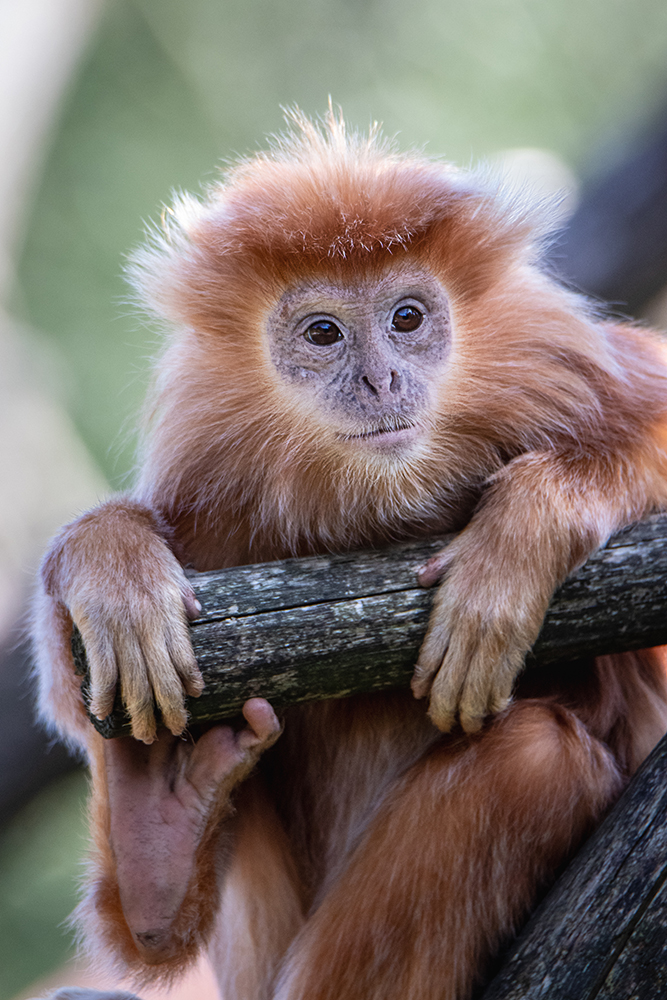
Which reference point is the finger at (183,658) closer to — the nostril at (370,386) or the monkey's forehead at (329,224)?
the nostril at (370,386)

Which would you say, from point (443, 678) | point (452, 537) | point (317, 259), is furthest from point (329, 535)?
point (317, 259)

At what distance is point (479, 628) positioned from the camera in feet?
4.46

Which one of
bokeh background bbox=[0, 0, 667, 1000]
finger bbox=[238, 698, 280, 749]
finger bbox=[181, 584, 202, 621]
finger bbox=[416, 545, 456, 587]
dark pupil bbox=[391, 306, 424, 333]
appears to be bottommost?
finger bbox=[238, 698, 280, 749]

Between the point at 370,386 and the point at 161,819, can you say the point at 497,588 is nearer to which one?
the point at 370,386

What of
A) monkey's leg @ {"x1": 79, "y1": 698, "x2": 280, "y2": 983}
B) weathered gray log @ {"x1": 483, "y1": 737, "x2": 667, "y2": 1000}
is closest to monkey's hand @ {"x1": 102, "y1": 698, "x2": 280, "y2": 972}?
monkey's leg @ {"x1": 79, "y1": 698, "x2": 280, "y2": 983}

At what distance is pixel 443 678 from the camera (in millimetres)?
1376

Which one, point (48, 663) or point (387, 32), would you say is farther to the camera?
point (387, 32)

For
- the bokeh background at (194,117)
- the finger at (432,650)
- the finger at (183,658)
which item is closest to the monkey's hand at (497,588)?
the finger at (432,650)

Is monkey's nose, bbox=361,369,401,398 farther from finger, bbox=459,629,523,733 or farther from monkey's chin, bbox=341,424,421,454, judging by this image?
finger, bbox=459,629,523,733

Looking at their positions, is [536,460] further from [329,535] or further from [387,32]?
[387,32]

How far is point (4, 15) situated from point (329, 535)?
2279 mm

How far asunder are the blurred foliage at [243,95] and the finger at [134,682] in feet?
9.85

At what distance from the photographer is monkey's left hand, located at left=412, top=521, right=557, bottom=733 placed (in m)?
1.36

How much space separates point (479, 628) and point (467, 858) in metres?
0.36
